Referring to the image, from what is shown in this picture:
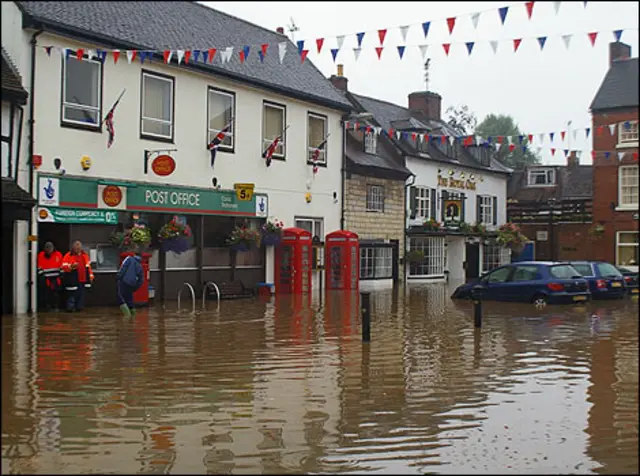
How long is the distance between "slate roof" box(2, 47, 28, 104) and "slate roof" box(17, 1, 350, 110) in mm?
1005

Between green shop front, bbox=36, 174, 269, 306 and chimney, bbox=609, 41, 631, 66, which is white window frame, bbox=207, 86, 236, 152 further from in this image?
chimney, bbox=609, 41, 631, 66

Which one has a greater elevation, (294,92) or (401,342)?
(294,92)

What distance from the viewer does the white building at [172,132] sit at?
17.5 meters

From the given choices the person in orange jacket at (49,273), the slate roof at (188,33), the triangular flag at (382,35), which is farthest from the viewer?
the slate roof at (188,33)

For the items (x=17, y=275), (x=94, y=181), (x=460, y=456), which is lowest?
(x=460, y=456)

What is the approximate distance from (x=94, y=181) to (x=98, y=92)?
2.13 metres

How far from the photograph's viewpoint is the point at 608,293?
21.6 meters

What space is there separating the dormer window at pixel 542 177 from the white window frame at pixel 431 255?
40.0ft

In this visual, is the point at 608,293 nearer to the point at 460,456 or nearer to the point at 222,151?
the point at 222,151

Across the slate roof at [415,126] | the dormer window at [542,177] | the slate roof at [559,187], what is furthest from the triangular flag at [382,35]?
the dormer window at [542,177]

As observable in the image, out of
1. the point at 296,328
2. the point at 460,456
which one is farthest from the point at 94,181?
the point at 460,456

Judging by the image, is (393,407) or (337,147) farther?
(337,147)

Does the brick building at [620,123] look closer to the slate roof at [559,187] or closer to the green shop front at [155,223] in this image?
the green shop front at [155,223]

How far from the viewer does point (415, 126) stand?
3612cm
